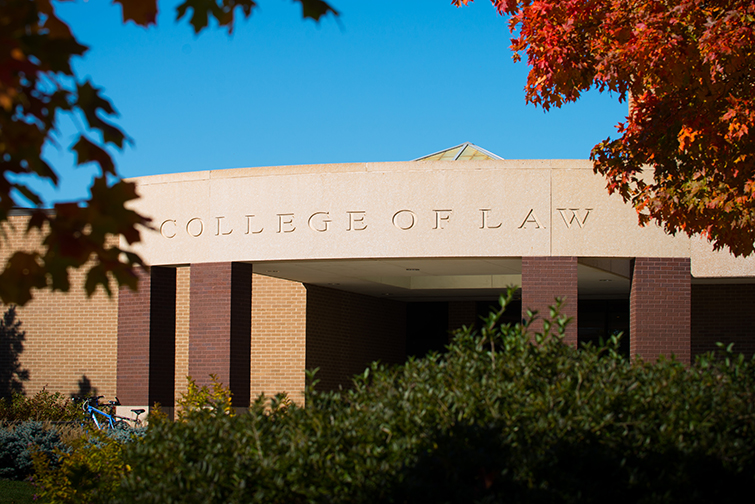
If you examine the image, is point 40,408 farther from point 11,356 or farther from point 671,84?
point 671,84

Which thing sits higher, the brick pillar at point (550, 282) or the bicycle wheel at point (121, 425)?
the brick pillar at point (550, 282)

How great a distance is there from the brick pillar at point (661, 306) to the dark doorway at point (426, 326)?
1200cm

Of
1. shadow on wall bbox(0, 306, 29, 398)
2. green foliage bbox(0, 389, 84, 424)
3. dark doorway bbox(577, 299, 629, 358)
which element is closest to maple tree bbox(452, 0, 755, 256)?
green foliage bbox(0, 389, 84, 424)

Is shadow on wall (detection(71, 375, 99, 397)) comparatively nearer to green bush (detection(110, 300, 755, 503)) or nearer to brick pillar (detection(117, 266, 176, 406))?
brick pillar (detection(117, 266, 176, 406))

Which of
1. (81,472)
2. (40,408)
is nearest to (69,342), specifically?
(40,408)

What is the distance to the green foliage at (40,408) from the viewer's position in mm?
18413

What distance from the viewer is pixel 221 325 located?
1540 cm

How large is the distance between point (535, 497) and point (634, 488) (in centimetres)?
65

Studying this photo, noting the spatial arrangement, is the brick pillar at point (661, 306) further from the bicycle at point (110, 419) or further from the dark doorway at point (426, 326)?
the dark doorway at point (426, 326)

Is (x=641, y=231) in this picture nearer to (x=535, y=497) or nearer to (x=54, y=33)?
(x=535, y=497)

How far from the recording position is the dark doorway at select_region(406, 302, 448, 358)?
85.5 feet

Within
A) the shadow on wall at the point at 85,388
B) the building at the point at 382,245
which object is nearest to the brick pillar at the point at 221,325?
the building at the point at 382,245

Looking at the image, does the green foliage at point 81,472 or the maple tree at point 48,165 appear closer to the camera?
the maple tree at point 48,165

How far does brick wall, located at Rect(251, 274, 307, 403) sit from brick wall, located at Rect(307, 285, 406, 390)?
0.86 ft
